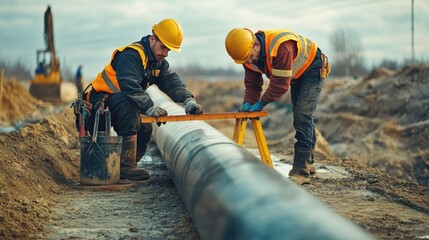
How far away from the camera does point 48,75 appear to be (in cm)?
2720

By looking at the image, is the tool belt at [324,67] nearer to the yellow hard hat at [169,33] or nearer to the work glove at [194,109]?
the work glove at [194,109]

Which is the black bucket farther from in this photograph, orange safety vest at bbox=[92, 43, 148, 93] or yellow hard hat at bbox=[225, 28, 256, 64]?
yellow hard hat at bbox=[225, 28, 256, 64]

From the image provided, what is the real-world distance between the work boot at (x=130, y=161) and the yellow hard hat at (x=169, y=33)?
45.1 inches

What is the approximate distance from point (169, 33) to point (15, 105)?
1554 cm

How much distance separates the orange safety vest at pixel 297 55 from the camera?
7.15 m

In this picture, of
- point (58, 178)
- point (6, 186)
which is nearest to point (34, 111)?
point (58, 178)

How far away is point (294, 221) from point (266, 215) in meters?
0.21

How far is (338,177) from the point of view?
8.43m

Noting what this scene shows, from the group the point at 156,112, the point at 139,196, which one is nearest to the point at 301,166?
the point at 156,112

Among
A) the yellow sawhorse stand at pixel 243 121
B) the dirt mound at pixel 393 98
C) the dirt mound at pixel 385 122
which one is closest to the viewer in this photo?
the yellow sawhorse stand at pixel 243 121

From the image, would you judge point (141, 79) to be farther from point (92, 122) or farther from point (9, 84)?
point (9, 84)

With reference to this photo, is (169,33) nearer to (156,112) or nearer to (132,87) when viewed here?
(132,87)

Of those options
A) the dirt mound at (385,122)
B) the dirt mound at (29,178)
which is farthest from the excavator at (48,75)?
the dirt mound at (29,178)

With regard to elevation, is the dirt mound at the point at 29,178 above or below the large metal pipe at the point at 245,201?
below
